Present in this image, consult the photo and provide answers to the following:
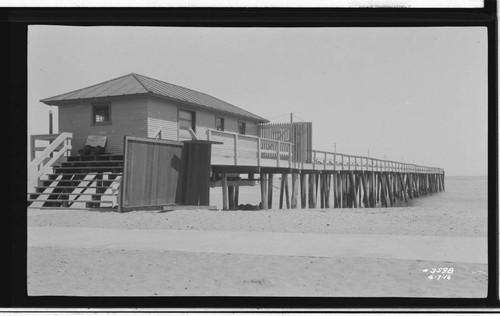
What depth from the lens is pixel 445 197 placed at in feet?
170

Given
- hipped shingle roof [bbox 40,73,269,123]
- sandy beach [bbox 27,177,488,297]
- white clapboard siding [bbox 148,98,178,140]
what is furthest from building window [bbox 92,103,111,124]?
sandy beach [bbox 27,177,488,297]

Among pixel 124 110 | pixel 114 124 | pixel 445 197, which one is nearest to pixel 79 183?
pixel 114 124

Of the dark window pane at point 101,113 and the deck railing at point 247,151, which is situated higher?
the dark window pane at point 101,113

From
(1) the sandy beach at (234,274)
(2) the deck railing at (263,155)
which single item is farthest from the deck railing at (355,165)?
(1) the sandy beach at (234,274)

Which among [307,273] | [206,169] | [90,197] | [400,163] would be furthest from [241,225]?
[400,163]

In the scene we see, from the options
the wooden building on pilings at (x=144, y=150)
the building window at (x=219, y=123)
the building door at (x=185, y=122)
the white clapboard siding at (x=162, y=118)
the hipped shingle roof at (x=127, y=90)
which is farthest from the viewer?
the building window at (x=219, y=123)

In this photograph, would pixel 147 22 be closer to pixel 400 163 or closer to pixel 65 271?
pixel 65 271

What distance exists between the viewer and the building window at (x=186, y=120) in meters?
18.7

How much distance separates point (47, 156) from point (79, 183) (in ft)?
4.57

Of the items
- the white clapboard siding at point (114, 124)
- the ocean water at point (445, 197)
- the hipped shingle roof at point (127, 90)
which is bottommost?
the ocean water at point (445, 197)

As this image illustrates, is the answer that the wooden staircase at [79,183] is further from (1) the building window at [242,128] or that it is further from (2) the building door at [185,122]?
(1) the building window at [242,128]

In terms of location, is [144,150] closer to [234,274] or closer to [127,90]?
[127,90]

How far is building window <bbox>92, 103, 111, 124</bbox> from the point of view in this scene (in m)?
17.6

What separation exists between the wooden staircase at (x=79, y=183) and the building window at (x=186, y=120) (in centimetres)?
296
